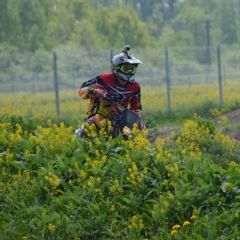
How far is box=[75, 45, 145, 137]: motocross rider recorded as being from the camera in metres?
14.2

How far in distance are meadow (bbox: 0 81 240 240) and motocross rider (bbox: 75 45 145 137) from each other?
71.7 inches

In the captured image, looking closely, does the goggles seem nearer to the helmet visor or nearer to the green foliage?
the helmet visor

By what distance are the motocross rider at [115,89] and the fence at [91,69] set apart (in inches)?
444

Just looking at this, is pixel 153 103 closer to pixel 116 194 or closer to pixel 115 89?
pixel 115 89

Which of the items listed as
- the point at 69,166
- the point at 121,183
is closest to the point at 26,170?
the point at 69,166

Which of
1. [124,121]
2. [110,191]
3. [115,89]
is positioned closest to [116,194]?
[110,191]

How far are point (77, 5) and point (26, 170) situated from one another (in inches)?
2561

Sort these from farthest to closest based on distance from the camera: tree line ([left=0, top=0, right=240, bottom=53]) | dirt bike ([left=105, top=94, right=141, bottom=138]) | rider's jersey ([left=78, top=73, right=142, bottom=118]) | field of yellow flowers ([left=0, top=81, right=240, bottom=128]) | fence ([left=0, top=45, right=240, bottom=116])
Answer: tree line ([left=0, top=0, right=240, bottom=53]), fence ([left=0, top=45, right=240, bottom=116]), field of yellow flowers ([left=0, top=81, right=240, bottom=128]), rider's jersey ([left=78, top=73, right=142, bottom=118]), dirt bike ([left=105, top=94, right=141, bottom=138])

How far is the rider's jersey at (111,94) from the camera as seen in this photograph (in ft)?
47.1

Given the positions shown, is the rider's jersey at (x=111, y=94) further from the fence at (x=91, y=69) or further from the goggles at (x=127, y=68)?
the fence at (x=91, y=69)

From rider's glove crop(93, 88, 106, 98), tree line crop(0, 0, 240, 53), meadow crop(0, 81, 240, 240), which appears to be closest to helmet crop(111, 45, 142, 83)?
rider's glove crop(93, 88, 106, 98)

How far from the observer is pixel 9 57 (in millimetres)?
26859

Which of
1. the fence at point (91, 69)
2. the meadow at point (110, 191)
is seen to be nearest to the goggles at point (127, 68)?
the meadow at point (110, 191)

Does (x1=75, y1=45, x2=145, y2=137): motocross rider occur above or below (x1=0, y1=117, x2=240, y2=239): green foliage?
above
